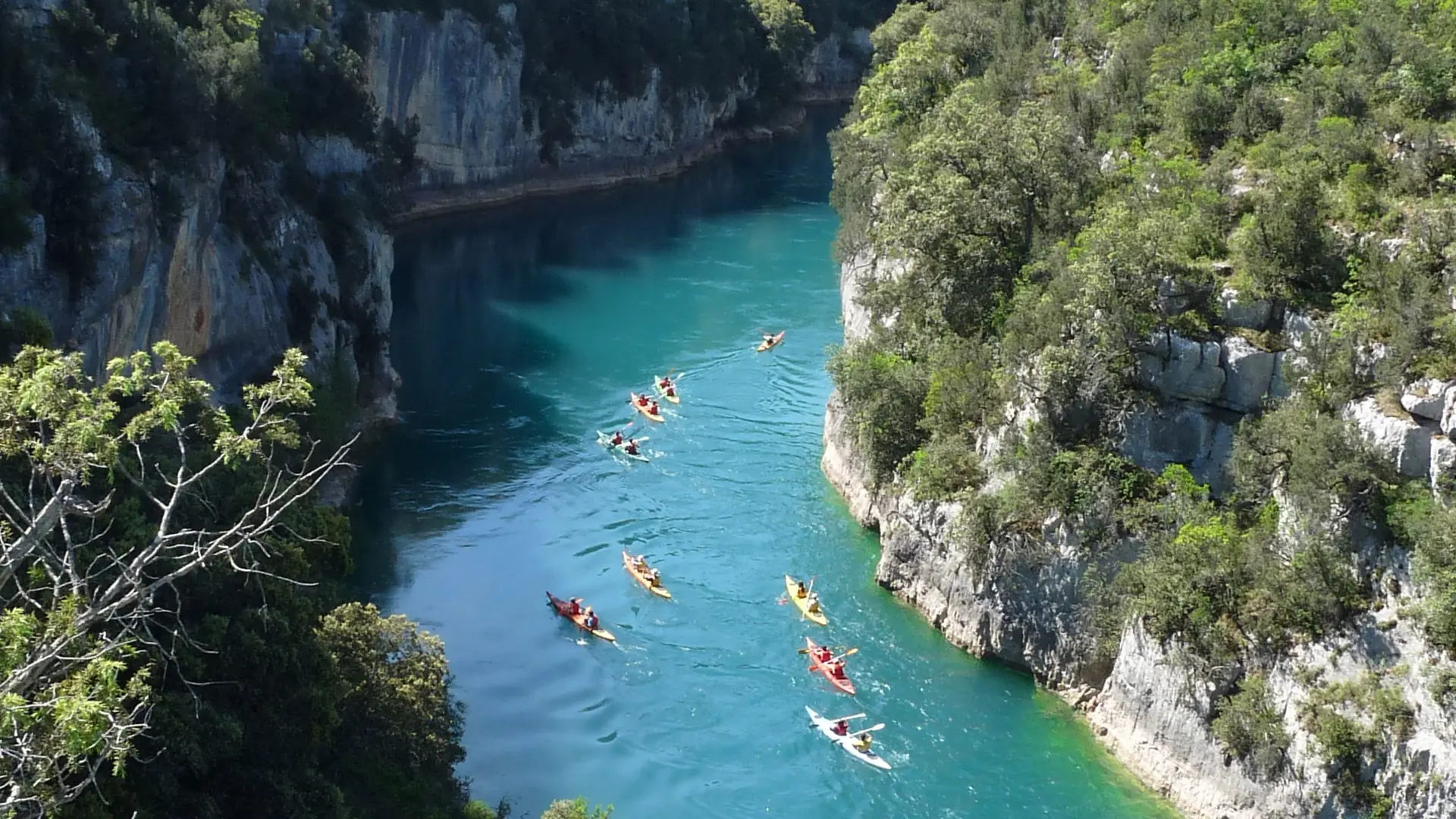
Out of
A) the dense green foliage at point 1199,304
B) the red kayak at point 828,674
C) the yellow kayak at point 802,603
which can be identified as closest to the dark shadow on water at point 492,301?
the yellow kayak at point 802,603

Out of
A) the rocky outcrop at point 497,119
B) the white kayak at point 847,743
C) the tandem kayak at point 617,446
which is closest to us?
the white kayak at point 847,743

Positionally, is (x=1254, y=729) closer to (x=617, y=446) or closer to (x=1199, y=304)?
(x=1199, y=304)

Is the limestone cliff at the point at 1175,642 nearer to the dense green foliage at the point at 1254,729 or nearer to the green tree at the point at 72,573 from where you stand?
the dense green foliage at the point at 1254,729

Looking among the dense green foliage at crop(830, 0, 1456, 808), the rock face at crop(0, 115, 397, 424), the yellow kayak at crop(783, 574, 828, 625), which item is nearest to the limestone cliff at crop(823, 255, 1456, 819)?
the dense green foliage at crop(830, 0, 1456, 808)

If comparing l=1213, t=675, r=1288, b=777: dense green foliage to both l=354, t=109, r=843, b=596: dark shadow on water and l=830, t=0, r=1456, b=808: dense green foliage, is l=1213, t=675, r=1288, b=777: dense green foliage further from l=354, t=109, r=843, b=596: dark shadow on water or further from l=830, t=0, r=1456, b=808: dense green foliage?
l=354, t=109, r=843, b=596: dark shadow on water

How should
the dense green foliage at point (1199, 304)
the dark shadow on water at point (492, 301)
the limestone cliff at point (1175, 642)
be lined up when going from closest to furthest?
1. the limestone cliff at point (1175, 642)
2. the dense green foliage at point (1199, 304)
3. the dark shadow on water at point (492, 301)

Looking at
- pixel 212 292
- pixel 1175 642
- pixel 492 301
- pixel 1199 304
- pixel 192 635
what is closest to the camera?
pixel 192 635

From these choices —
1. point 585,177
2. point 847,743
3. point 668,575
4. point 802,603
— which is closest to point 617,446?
point 668,575
